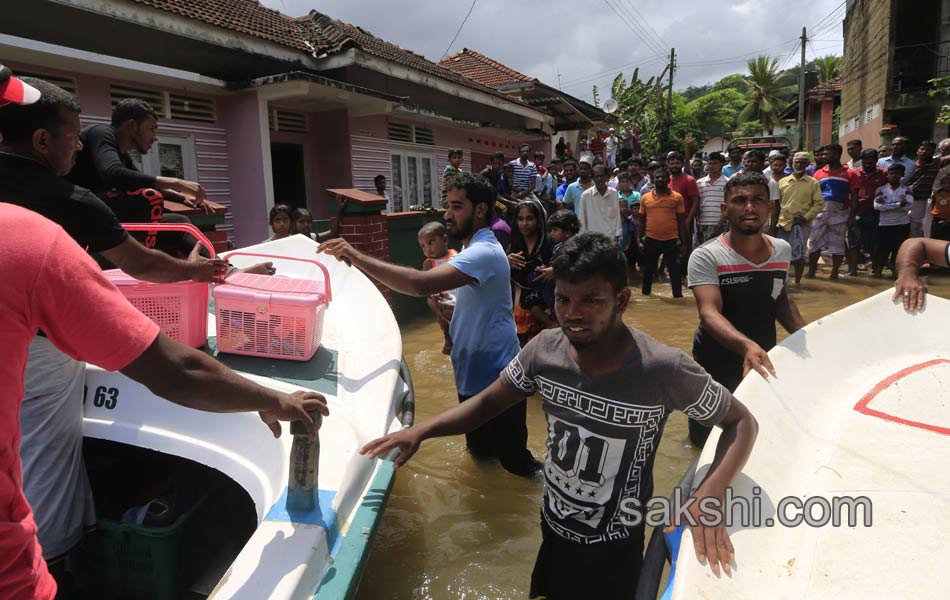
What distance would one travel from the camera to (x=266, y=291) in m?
2.49

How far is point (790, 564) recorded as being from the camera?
1.70m

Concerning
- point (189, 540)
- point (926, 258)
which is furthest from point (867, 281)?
point (189, 540)

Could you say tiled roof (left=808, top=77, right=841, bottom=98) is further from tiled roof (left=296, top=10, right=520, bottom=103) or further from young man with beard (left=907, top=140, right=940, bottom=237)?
young man with beard (left=907, top=140, right=940, bottom=237)

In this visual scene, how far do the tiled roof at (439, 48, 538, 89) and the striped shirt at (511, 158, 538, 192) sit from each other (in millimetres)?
7841

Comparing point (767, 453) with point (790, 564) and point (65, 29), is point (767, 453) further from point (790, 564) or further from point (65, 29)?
point (65, 29)

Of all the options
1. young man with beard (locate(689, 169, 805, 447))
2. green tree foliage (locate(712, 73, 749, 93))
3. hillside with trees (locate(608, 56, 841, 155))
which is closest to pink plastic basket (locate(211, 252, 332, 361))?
young man with beard (locate(689, 169, 805, 447))

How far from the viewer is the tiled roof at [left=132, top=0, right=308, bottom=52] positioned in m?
7.72

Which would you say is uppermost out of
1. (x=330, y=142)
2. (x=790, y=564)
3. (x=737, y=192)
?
(x=330, y=142)

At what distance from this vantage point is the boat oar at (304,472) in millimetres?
1600

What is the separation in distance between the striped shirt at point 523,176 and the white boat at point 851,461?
7.20 m

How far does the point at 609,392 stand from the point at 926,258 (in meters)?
2.11

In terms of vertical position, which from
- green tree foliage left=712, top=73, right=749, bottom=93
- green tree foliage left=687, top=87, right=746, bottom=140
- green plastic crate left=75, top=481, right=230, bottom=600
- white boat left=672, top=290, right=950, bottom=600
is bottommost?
green plastic crate left=75, top=481, right=230, bottom=600

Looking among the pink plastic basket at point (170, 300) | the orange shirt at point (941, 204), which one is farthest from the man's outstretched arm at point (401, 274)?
the orange shirt at point (941, 204)

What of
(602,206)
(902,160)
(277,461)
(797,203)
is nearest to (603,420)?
(277,461)
